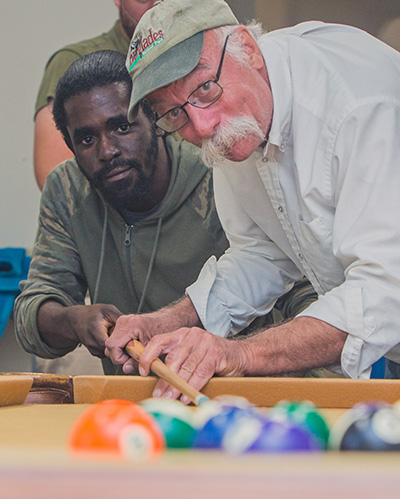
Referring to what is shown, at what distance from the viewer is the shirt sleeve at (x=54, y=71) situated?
3088 mm

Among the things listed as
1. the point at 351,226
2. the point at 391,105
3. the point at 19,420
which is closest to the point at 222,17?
the point at 391,105

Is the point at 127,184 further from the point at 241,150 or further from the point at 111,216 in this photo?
the point at 241,150

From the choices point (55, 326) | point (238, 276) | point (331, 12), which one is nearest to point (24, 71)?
point (331, 12)

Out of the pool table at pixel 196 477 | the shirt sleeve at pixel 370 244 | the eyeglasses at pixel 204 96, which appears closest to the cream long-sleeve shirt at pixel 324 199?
the shirt sleeve at pixel 370 244

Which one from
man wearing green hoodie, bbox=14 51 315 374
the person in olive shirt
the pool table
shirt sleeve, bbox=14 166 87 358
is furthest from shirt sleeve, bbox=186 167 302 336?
the pool table

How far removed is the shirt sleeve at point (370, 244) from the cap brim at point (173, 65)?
398 millimetres

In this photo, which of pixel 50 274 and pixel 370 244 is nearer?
pixel 370 244

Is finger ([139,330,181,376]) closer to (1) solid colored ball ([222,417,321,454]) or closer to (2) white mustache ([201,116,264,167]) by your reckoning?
(2) white mustache ([201,116,264,167])

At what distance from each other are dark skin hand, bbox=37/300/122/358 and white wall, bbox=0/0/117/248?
4.82 ft

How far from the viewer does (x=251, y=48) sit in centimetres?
178

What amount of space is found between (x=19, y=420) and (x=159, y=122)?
874mm

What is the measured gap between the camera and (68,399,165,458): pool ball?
74 centimetres

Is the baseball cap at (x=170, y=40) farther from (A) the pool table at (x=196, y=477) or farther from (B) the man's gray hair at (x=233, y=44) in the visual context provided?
(A) the pool table at (x=196, y=477)

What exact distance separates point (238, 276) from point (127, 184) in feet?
1.89
